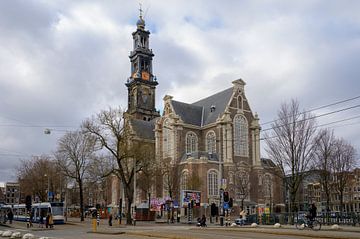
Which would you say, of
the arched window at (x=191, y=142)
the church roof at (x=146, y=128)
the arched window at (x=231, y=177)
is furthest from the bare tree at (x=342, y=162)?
the church roof at (x=146, y=128)

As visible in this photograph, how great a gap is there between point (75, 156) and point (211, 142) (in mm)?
33471

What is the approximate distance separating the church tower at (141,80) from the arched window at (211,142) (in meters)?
34.6

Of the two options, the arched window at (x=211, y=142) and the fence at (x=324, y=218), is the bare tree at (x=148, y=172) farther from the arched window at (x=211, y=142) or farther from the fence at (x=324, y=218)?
the arched window at (x=211, y=142)

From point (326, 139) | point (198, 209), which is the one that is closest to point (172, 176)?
point (198, 209)

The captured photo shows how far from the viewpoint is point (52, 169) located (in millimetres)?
78938

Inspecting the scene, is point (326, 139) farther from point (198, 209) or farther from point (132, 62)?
point (132, 62)

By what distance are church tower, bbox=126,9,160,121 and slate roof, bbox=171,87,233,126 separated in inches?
1089

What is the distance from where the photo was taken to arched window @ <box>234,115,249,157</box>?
8675 cm

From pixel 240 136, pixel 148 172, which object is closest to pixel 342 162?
pixel 148 172

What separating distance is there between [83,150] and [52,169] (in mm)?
18948

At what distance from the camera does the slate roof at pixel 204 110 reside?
89.5 metres

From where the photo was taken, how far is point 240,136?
87.8 meters

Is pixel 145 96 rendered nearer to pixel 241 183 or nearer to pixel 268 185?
pixel 268 185

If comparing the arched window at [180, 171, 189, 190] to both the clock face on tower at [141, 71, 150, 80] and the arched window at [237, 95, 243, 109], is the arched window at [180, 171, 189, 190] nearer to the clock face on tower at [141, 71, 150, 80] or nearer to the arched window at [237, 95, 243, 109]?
the arched window at [237, 95, 243, 109]
